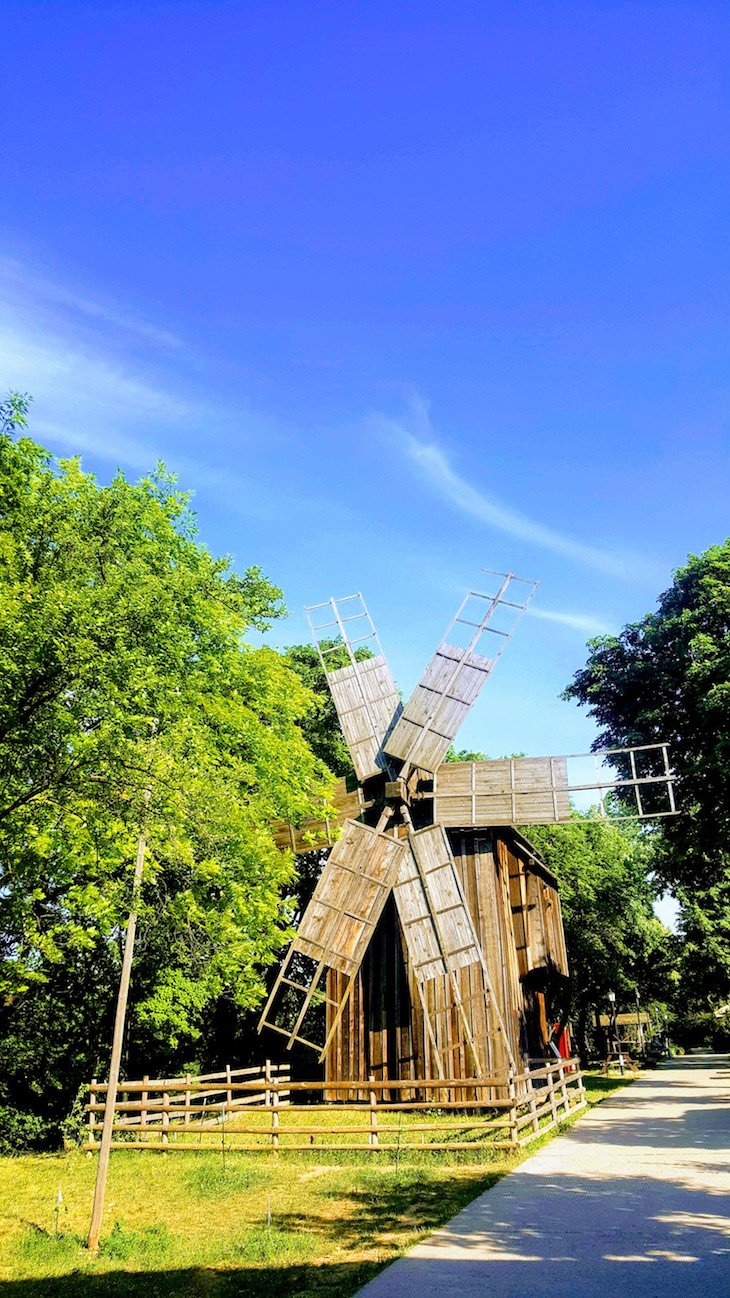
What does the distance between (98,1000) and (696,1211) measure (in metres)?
15.6

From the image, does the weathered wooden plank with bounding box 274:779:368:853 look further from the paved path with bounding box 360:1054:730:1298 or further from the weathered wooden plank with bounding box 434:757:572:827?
the paved path with bounding box 360:1054:730:1298

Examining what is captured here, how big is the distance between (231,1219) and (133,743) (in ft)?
21.2

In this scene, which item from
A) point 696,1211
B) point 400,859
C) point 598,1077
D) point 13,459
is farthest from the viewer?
point 598,1077

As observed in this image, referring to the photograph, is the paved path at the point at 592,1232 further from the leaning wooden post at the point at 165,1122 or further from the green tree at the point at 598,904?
the green tree at the point at 598,904

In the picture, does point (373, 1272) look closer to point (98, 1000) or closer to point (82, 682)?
point (82, 682)

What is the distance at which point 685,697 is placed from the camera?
23.1m

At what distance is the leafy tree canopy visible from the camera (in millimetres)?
11086

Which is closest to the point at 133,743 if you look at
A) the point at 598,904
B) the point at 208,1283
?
the point at 208,1283

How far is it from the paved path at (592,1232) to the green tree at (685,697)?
856 centimetres

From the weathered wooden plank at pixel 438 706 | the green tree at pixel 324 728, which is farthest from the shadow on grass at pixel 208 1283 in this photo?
the green tree at pixel 324 728

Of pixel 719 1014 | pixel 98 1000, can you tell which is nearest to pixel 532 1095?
pixel 98 1000

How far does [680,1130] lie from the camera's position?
16.4m

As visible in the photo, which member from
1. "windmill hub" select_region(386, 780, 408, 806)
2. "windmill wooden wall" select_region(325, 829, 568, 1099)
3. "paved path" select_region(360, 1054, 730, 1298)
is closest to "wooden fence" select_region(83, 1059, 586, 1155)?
"windmill wooden wall" select_region(325, 829, 568, 1099)

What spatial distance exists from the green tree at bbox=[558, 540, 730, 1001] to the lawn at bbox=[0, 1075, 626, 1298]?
434 inches
